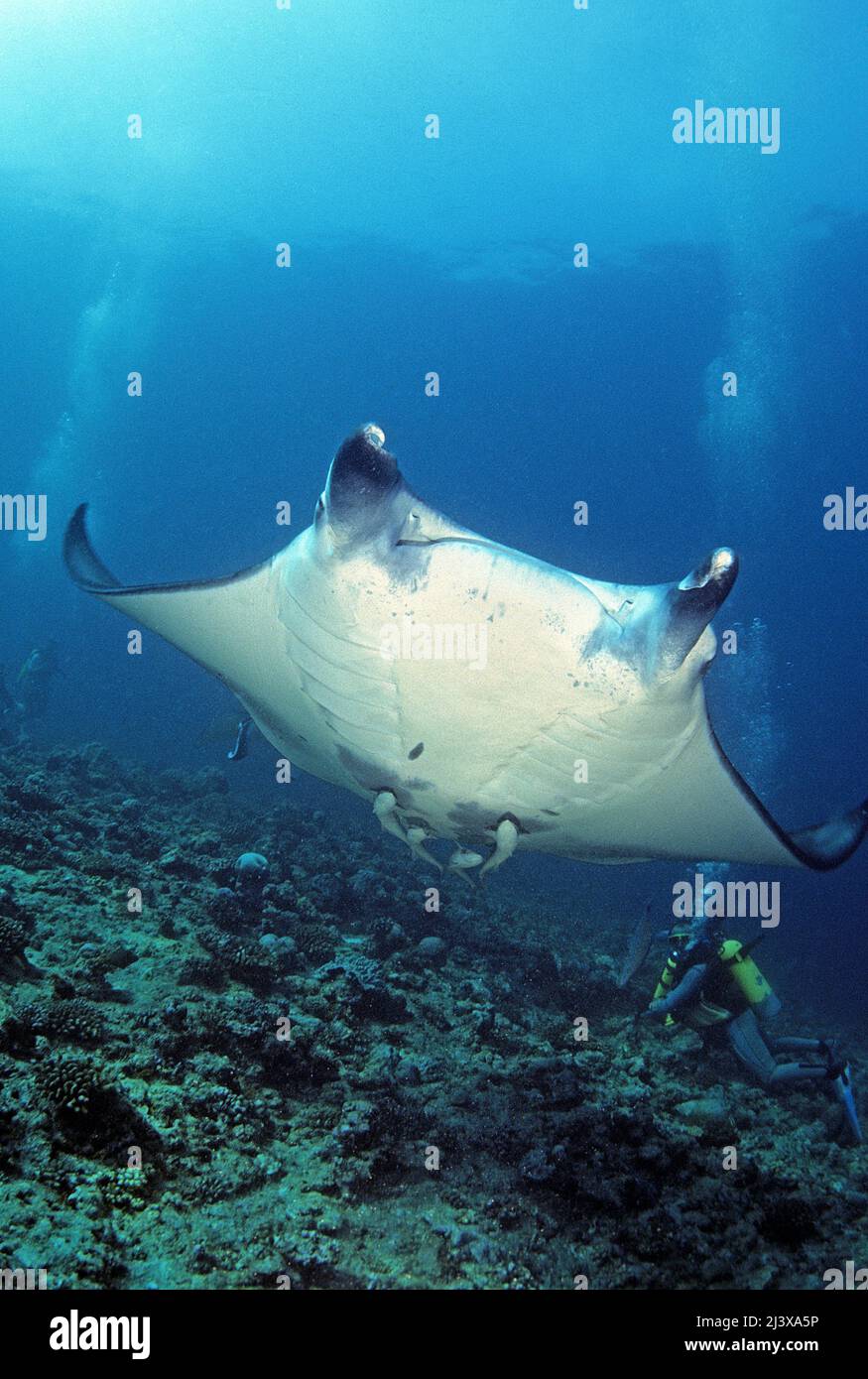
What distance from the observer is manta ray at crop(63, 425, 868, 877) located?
8.88 ft

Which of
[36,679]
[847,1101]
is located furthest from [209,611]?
[36,679]

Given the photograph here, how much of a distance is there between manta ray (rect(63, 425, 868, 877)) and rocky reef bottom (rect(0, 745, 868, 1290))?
1503 mm

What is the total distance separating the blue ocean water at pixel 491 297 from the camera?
93.5 ft

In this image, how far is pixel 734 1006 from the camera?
6.73 metres

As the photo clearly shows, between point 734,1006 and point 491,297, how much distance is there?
45277 millimetres

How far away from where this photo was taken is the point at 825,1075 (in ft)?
20.6

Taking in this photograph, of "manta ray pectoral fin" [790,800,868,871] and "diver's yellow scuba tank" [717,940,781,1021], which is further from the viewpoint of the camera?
"diver's yellow scuba tank" [717,940,781,1021]

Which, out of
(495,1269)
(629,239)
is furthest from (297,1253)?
(629,239)

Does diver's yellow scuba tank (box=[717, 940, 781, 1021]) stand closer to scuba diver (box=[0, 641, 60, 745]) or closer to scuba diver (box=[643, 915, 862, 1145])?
scuba diver (box=[643, 915, 862, 1145])

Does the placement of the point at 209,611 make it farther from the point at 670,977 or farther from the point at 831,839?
the point at 670,977

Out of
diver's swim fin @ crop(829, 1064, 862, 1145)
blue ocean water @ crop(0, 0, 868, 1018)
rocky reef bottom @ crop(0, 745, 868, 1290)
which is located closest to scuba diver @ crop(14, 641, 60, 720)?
blue ocean water @ crop(0, 0, 868, 1018)

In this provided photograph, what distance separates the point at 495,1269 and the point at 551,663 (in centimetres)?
251
